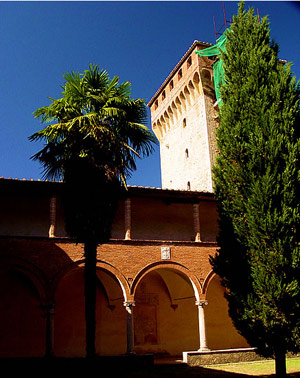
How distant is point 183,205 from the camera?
754 inches

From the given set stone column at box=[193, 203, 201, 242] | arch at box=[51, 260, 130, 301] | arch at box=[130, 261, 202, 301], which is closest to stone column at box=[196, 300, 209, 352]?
arch at box=[130, 261, 202, 301]

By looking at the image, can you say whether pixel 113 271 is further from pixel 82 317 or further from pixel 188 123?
pixel 188 123

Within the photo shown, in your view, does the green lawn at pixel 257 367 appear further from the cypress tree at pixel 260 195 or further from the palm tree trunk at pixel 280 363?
the cypress tree at pixel 260 195

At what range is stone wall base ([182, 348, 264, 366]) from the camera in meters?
15.0

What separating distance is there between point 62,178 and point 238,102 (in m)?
5.20

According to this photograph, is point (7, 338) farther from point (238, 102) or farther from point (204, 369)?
point (238, 102)

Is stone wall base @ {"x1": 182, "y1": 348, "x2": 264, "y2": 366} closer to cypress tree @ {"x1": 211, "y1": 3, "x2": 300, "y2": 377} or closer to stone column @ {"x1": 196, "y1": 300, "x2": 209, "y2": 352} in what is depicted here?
stone column @ {"x1": 196, "y1": 300, "x2": 209, "y2": 352}

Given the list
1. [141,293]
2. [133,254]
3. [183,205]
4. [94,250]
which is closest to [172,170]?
[183,205]

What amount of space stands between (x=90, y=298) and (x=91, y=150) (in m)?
3.67

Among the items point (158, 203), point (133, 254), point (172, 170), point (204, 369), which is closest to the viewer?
point (204, 369)

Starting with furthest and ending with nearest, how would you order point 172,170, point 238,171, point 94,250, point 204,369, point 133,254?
point 172,170 < point 133,254 < point 204,369 < point 238,171 < point 94,250

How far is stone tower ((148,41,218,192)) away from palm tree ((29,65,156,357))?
1073 cm

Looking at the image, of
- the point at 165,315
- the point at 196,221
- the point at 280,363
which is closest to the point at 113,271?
the point at 196,221

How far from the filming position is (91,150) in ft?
37.4
